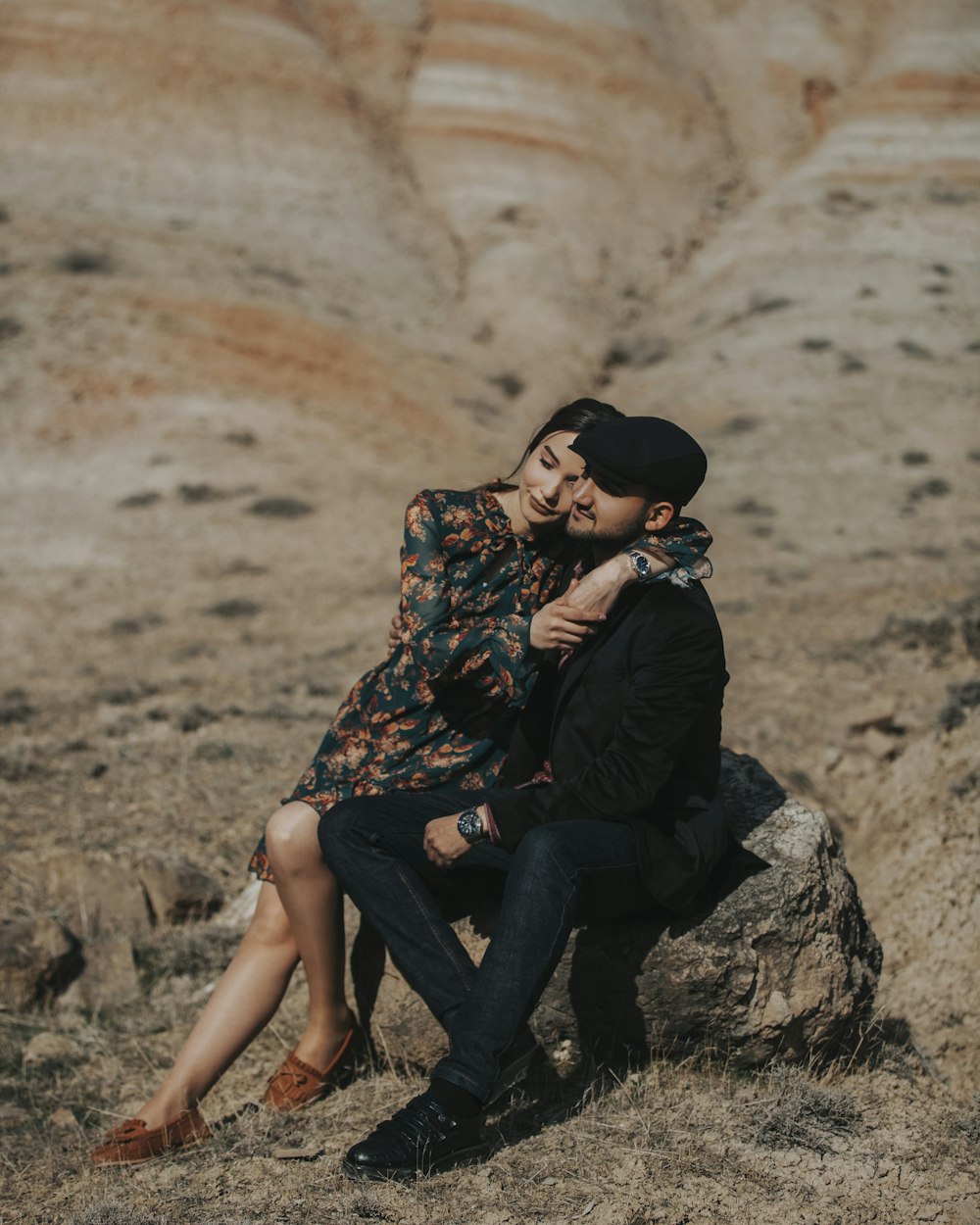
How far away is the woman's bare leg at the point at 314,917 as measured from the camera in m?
3.69

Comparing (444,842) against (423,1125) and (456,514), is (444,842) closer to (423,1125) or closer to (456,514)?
(423,1125)

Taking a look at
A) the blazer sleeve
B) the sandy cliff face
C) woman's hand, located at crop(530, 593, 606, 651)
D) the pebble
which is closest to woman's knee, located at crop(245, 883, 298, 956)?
the pebble

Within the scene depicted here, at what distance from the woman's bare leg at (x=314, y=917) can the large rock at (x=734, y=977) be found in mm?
324

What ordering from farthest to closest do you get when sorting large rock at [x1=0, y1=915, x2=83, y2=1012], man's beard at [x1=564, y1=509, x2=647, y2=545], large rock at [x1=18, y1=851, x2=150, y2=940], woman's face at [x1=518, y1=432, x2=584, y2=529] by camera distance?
large rock at [x1=18, y1=851, x2=150, y2=940] → large rock at [x1=0, y1=915, x2=83, y2=1012] → woman's face at [x1=518, y1=432, x2=584, y2=529] → man's beard at [x1=564, y1=509, x2=647, y2=545]

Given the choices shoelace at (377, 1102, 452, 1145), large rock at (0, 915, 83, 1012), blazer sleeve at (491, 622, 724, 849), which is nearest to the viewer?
shoelace at (377, 1102, 452, 1145)

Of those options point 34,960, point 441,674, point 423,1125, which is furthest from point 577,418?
point 34,960

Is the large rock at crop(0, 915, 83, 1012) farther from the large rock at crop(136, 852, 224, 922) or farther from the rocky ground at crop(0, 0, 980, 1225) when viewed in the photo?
the large rock at crop(136, 852, 224, 922)

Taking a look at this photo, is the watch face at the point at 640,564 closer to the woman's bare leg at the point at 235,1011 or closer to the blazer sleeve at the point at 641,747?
the blazer sleeve at the point at 641,747

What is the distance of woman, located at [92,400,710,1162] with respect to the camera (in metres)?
3.69

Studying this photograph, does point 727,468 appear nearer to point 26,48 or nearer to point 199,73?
point 199,73

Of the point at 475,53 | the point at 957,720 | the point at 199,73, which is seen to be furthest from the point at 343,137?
the point at 957,720

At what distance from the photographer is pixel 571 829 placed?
10.8ft

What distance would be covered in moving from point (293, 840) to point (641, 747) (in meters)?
1.14

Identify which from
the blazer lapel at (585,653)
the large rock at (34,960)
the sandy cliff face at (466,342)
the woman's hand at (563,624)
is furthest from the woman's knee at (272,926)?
the sandy cliff face at (466,342)
